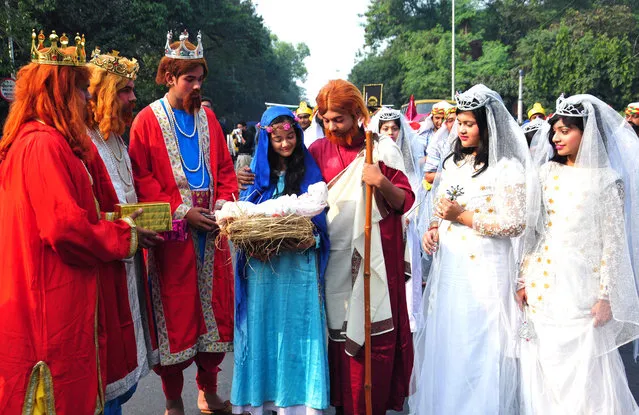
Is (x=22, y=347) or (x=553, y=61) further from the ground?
(x=553, y=61)

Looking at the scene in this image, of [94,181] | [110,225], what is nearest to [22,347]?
[110,225]

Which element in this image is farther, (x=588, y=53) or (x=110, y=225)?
(x=588, y=53)

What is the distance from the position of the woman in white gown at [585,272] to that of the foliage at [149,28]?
886 centimetres

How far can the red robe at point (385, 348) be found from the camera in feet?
11.4

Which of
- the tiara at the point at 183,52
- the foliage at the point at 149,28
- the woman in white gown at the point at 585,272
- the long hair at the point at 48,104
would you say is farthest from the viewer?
the foliage at the point at 149,28

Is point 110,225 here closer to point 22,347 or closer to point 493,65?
point 22,347

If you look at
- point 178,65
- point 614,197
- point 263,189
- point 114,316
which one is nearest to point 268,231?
point 263,189


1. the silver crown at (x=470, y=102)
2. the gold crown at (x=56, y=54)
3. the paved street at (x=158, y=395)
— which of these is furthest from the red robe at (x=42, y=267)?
the silver crown at (x=470, y=102)

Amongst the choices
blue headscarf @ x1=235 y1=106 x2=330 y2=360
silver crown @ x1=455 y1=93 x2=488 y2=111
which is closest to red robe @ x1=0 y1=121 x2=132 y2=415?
blue headscarf @ x1=235 y1=106 x2=330 y2=360

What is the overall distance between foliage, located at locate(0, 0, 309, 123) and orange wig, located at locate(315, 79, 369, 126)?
7.67 m

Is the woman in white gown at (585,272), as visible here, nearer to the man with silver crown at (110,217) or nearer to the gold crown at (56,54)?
the man with silver crown at (110,217)

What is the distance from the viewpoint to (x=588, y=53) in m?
29.4

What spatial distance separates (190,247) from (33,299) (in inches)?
52.7

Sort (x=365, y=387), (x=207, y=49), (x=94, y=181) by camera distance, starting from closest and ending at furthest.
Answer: (x=94, y=181) < (x=365, y=387) < (x=207, y=49)
